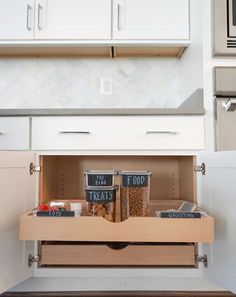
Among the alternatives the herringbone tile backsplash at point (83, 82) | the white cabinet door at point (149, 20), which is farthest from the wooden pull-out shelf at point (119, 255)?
the white cabinet door at point (149, 20)

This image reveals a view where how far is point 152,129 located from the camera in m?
1.28

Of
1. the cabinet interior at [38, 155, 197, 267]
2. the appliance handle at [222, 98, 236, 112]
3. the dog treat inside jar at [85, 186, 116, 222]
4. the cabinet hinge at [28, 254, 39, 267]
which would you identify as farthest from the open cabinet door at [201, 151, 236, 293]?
the cabinet hinge at [28, 254, 39, 267]

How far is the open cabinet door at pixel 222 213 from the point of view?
0.96 metres

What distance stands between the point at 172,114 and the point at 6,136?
0.72m

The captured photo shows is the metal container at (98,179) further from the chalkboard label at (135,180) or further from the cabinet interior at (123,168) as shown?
the cabinet interior at (123,168)

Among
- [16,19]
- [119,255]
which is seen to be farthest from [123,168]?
[16,19]

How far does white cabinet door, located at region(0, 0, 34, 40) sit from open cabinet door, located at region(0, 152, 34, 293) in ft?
2.72

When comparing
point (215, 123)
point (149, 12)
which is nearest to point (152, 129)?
point (215, 123)

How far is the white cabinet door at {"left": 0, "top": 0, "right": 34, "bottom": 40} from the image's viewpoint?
1.67 m

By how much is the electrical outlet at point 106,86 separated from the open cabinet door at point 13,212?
33.8 inches

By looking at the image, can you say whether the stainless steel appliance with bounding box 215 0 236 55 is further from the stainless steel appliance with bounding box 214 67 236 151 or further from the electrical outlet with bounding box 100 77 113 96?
the electrical outlet with bounding box 100 77 113 96

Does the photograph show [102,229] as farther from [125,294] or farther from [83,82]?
[83,82]

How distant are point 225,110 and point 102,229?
75 cm

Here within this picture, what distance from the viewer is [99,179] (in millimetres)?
1107
